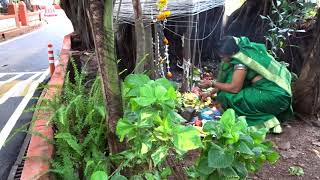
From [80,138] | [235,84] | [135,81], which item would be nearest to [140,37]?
[235,84]

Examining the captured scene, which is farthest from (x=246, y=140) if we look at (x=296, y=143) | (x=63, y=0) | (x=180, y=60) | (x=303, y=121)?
(x=63, y=0)

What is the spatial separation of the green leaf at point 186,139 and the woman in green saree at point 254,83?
236cm

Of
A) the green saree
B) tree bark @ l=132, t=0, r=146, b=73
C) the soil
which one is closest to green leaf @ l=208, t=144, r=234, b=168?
the soil

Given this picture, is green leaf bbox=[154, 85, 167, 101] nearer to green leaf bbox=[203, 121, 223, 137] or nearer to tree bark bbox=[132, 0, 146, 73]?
green leaf bbox=[203, 121, 223, 137]

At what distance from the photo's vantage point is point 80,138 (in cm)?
307

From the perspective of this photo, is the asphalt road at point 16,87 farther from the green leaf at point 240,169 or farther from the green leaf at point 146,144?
the green leaf at point 240,169

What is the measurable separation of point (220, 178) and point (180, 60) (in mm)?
5374

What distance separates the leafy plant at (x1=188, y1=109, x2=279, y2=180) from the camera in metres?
1.80

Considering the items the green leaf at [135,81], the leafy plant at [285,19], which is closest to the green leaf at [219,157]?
the green leaf at [135,81]

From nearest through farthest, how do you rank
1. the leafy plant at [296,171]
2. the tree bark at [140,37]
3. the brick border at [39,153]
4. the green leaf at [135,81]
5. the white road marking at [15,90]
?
the green leaf at [135,81] → the brick border at [39,153] → the leafy plant at [296,171] → the tree bark at [140,37] → the white road marking at [15,90]

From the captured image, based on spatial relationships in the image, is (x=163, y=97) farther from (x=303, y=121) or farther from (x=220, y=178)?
(x=303, y=121)

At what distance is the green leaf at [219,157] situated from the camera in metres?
1.77

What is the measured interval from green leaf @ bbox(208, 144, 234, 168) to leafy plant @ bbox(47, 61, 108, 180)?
0.78 meters

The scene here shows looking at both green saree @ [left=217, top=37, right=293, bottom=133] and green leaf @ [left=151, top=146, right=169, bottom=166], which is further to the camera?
green saree @ [left=217, top=37, right=293, bottom=133]
